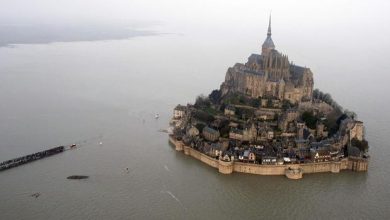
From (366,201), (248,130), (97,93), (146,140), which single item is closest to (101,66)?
(97,93)

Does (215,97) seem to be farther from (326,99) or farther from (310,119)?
(310,119)

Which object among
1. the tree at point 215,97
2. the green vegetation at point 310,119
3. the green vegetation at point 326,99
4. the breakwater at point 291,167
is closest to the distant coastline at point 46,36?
the tree at point 215,97

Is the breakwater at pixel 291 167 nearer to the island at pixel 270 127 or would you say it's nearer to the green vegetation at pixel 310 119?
the island at pixel 270 127

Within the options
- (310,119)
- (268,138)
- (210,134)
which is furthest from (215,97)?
(268,138)

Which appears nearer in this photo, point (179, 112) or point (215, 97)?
point (179, 112)

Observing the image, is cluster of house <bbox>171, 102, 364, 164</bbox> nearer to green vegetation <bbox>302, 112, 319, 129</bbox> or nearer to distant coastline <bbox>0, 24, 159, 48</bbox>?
green vegetation <bbox>302, 112, 319, 129</bbox>

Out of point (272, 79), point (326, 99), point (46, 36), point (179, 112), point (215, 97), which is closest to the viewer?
point (272, 79)
